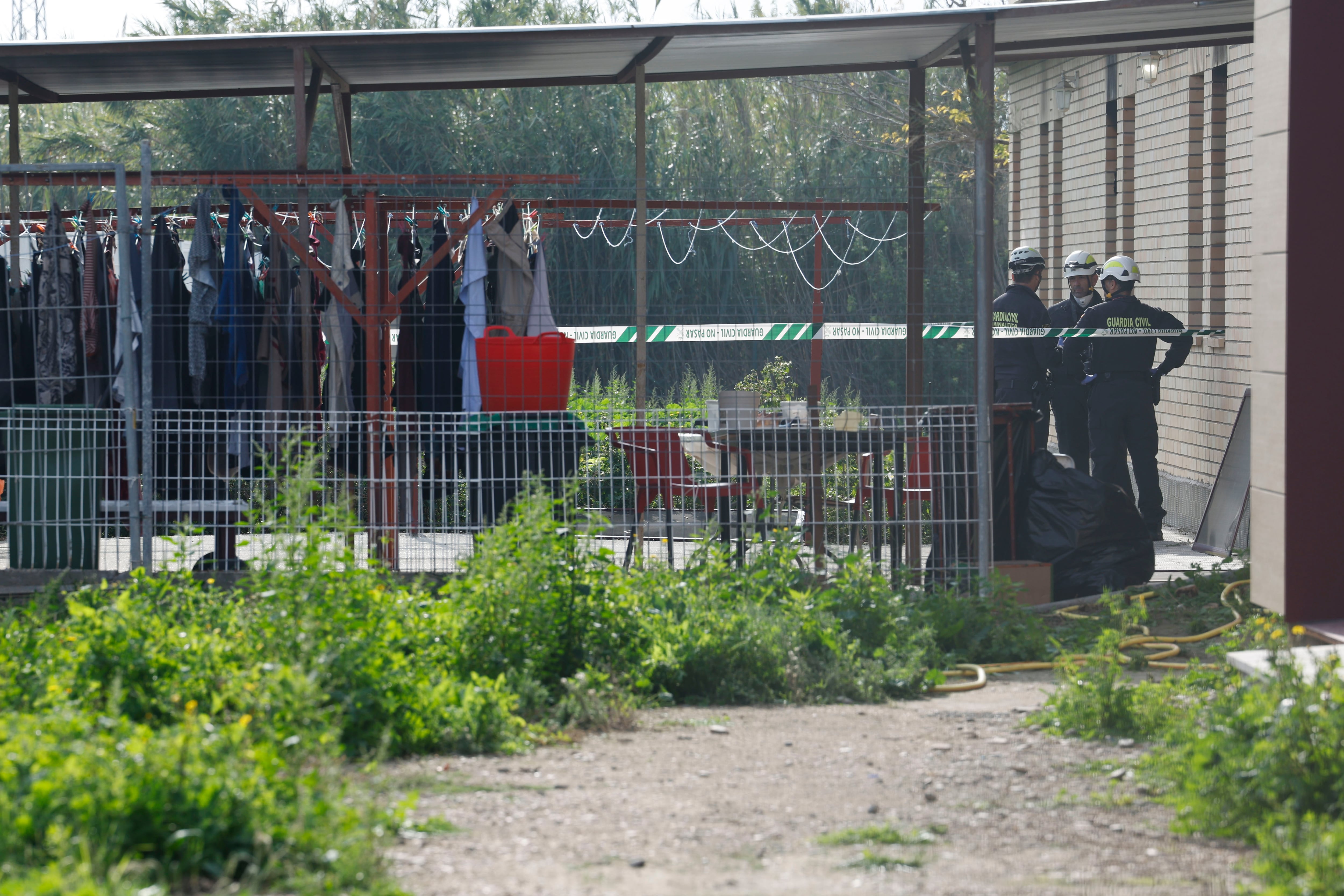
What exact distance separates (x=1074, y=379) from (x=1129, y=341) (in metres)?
0.55

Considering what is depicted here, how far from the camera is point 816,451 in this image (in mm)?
7562

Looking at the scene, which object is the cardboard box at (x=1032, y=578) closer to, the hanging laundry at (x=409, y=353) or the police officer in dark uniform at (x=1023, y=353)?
the police officer in dark uniform at (x=1023, y=353)

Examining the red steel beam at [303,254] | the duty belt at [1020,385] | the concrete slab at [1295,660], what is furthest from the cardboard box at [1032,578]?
the red steel beam at [303,254]

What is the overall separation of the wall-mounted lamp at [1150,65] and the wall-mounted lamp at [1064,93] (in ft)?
5.35

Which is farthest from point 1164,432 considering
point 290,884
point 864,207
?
point 290,884

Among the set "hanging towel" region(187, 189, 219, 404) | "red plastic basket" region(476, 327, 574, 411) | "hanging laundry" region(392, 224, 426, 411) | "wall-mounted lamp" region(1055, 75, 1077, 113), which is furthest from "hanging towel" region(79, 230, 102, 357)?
"wall-mounted lamp" region(1055, 75, 1077, 113)

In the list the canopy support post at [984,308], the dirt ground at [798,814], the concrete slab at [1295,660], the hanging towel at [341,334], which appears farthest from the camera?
the hanging towel at [341,334]

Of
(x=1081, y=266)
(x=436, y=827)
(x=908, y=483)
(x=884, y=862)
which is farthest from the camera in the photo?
(x=1081, y=266)

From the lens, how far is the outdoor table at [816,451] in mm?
7395

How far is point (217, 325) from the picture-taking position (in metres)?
7.85

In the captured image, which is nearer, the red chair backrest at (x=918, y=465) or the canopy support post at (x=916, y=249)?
the red chair backrest at (x=918, y=465)

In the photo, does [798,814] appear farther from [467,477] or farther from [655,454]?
[655,454]

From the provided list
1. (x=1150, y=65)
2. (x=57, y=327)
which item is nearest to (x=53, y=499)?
(x=57, y=327)

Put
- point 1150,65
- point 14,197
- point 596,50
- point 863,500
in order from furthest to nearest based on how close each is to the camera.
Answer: point 1150,65
point 14,197
point 596,50
point 863,500
